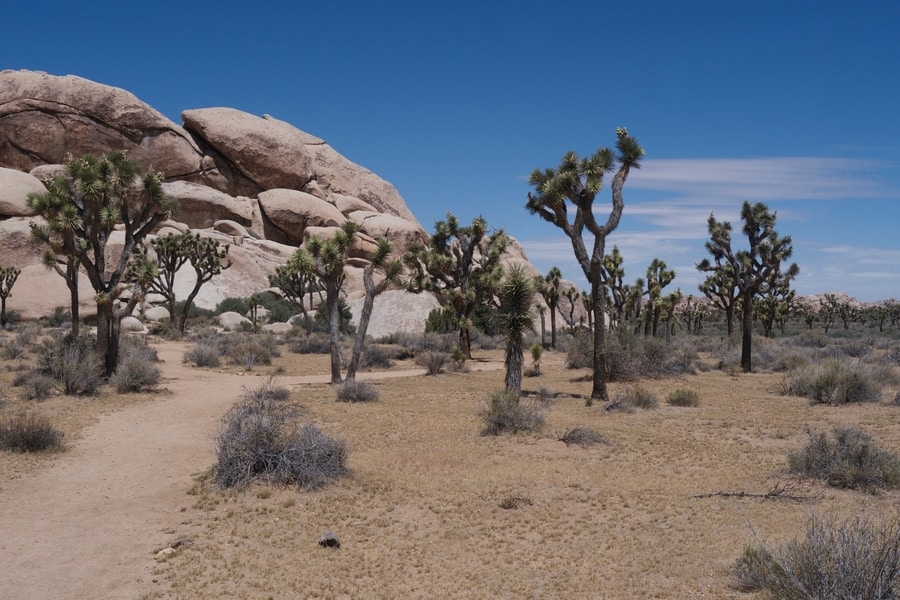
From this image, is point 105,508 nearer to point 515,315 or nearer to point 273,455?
point 273,455

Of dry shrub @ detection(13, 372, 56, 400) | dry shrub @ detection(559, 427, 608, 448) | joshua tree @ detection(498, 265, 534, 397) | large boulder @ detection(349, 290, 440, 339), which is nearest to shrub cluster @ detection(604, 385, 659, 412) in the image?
joshua tree @ detection(498, 265, 534, 397)

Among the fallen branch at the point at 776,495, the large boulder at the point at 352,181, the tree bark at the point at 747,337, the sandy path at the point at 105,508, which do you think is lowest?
the sandy path at the point at 105,508

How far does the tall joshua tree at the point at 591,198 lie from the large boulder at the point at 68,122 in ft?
158

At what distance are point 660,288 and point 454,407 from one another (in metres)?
22.0

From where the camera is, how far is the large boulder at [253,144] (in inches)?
2377

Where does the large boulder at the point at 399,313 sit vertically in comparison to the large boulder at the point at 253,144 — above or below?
below

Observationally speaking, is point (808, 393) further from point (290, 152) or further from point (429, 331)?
point (290, 152)

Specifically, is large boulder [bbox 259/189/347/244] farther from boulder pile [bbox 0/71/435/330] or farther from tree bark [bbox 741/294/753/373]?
tree bark [bbox 741/294/753/373]

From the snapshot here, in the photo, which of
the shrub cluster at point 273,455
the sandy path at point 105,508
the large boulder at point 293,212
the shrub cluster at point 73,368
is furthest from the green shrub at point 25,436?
the large boulder at point 293,212

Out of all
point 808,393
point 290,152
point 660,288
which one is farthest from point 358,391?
point 290,152

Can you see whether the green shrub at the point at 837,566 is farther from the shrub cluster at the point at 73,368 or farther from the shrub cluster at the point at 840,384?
the shrub cluster at the point at 73,368

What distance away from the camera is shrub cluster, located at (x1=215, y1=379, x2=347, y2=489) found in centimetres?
967

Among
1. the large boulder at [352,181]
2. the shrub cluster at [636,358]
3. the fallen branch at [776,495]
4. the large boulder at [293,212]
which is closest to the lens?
the fallen branch at [776,495]

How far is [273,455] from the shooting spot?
9.92 meters
